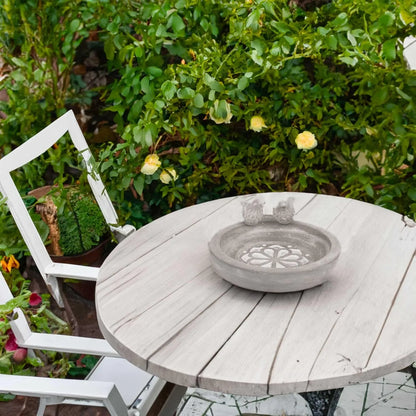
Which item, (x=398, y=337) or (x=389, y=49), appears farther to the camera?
(x=389, y=49)

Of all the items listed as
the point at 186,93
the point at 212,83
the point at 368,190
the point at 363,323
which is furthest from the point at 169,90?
the point at 363,323

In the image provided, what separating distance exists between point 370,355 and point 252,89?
5.44 ft

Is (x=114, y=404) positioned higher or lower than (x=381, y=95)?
lower

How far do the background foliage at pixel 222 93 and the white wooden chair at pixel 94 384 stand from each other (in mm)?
829

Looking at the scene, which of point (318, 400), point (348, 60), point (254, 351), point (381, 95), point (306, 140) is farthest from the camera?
point (306, 140)

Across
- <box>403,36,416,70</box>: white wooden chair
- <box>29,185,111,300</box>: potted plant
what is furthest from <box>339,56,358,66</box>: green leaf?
<box>29,185,111,300</box>: potted plant

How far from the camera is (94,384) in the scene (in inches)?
47.3

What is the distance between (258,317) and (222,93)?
1.20 m

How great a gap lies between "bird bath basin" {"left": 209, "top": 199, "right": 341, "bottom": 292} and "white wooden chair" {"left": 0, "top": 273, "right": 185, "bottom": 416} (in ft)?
1.29

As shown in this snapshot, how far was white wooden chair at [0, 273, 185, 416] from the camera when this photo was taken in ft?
3.87

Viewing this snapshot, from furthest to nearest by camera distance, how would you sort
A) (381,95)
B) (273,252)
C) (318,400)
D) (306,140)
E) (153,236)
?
(306,140) → (381,95) → (318,400) → (153,236) → (273,252)

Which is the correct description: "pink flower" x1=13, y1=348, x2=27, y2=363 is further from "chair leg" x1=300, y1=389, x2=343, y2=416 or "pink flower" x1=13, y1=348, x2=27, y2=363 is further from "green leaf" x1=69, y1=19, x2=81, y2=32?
"green leaf" x1=69, y1=19, x2=81, y2=32

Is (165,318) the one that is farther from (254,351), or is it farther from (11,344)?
(11,344)

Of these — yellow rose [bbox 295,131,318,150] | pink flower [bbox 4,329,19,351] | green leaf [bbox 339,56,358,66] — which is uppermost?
green leaf [bbox 339,56,358,66]
